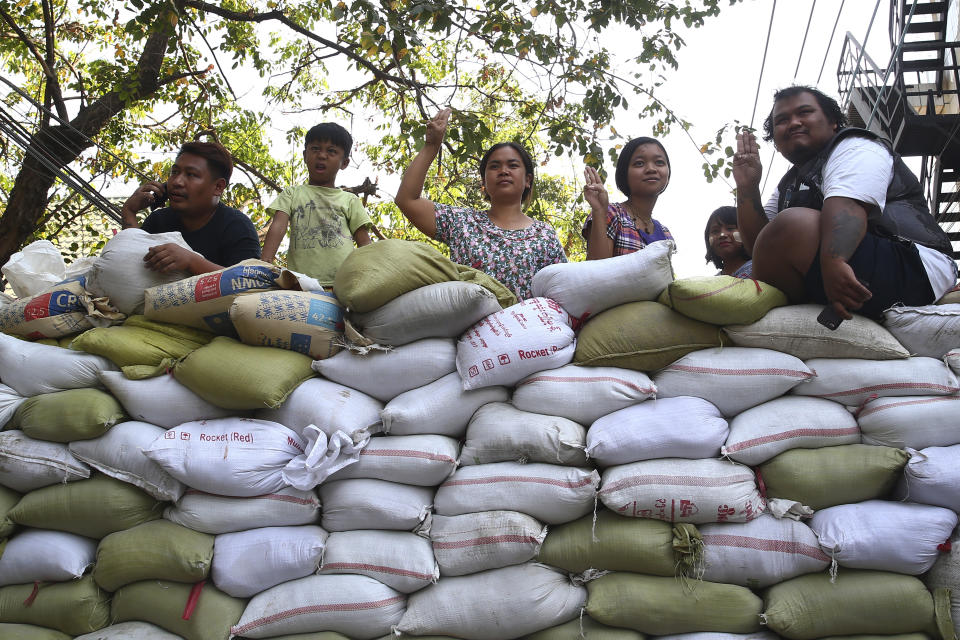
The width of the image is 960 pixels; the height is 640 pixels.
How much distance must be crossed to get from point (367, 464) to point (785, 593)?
116cm

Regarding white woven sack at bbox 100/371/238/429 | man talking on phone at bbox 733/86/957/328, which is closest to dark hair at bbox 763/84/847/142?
man talking on phone at bbox 733/86/957/328

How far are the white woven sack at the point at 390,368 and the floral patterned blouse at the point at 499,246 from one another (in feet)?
2.22

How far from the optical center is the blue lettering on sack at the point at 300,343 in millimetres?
2014

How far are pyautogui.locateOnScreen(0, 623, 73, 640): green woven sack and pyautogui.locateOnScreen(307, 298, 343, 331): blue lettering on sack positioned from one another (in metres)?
1.14

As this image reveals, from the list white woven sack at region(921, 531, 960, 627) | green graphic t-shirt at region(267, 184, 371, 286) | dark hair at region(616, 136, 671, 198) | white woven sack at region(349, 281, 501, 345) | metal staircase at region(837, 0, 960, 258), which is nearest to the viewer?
white woven sack at region(921, 531, 960, 627)

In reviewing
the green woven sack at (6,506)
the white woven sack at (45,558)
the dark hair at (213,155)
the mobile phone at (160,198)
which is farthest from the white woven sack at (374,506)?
the mobile phone at (160,198)

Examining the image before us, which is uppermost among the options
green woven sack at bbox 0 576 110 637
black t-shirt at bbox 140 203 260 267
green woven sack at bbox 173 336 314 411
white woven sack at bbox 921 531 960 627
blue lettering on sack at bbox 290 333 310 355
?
black t-shirt at bbox 140 203 260 267

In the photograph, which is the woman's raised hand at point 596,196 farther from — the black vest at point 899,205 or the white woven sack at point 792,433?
the white woven sack at point 792,433

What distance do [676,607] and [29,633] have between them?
5.96ft

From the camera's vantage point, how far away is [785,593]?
1.59 metres

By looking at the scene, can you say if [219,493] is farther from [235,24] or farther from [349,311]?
[235,24]

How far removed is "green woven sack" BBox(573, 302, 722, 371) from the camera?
188 centimetres

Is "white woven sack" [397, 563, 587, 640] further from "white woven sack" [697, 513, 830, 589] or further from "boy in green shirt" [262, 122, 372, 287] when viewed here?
"boy in green shirt" [262, 122, 372, 287]

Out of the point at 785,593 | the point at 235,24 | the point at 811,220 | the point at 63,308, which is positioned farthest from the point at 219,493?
the point at 235,24
